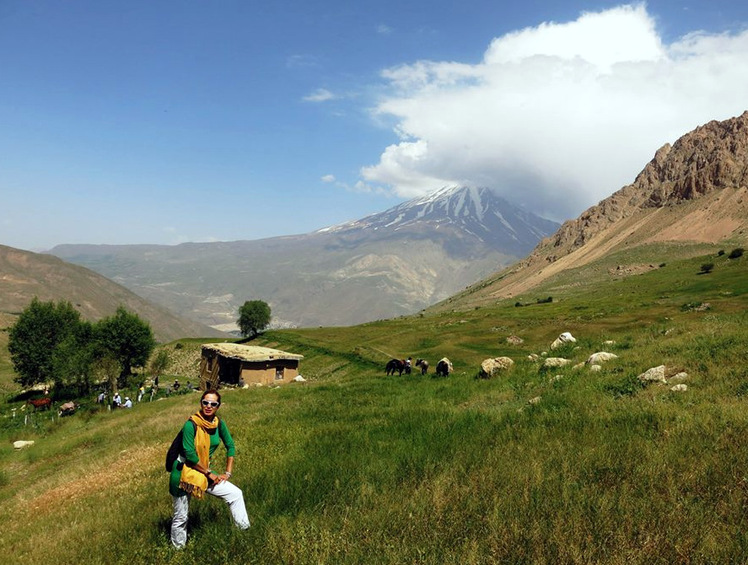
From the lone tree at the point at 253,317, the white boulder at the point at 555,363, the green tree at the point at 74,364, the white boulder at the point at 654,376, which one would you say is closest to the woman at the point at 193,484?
the white boulder at the point at 654,376

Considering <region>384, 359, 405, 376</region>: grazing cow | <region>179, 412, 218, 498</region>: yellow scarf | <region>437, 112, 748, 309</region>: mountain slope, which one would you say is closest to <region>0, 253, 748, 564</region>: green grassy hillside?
<region>179, 412, 218, 498</region>: yellow scarf

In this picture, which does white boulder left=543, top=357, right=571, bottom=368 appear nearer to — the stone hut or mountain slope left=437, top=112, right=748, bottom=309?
the stone hut

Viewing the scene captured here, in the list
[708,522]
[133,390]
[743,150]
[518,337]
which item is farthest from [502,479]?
[743,150]

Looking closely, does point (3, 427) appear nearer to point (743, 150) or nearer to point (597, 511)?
point (597, 511)

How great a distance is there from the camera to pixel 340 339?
8650 cm

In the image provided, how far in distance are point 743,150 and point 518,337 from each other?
184 m

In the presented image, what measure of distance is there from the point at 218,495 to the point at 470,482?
13.3ft

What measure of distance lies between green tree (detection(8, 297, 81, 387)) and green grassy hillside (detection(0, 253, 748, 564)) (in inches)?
2346

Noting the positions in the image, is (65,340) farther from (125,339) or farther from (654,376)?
(654,376)

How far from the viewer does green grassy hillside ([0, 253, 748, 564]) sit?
525 cm

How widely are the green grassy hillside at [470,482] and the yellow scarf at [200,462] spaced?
2.56ft

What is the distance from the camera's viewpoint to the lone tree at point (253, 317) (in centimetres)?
11512

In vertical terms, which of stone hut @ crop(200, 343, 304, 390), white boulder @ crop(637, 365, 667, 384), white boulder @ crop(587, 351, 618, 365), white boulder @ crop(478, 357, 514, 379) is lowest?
stone hut @ crop(200, 343, 304, 390)

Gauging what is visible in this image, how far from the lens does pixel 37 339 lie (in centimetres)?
6631
